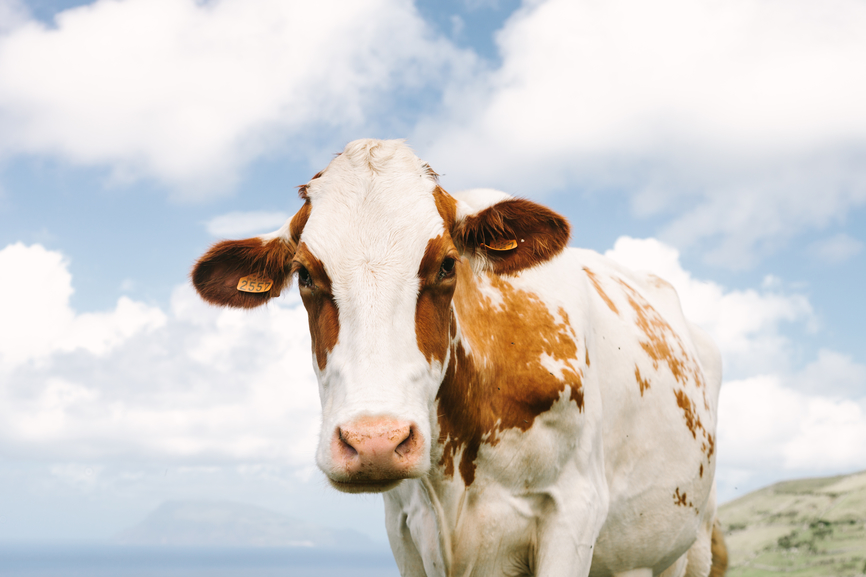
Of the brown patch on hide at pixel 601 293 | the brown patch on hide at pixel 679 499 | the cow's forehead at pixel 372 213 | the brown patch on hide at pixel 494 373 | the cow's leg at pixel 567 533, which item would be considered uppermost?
the brown patch on hide at pixel 601 293

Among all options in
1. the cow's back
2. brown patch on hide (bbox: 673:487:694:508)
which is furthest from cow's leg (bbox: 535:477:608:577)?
brown patch on hide (bbox: 673:487:694:508)

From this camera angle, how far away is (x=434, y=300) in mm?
3854

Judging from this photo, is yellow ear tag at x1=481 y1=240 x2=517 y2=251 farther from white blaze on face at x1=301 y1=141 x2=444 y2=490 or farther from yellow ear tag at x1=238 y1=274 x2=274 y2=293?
yellow ear tag at x1=238 y1=274 x2=274 y2=293

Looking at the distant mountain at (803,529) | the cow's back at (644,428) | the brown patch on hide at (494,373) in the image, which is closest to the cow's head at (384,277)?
the brown patch on hide at (494,373)

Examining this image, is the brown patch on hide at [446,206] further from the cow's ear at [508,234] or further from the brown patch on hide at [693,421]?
the brown patch on hide at [693,421]

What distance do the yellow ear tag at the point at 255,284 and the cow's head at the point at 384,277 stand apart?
10 centimetres

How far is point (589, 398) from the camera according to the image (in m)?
5.05

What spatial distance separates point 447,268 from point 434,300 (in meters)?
0.20

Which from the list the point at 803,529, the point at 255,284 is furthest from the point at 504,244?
the point at 803,529

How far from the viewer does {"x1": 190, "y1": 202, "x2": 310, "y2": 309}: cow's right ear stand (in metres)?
4.78

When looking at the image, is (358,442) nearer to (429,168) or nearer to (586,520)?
(429,168)

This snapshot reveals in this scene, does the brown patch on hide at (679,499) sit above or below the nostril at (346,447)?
above

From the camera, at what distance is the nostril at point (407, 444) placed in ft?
10.5

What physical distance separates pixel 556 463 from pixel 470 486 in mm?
589
